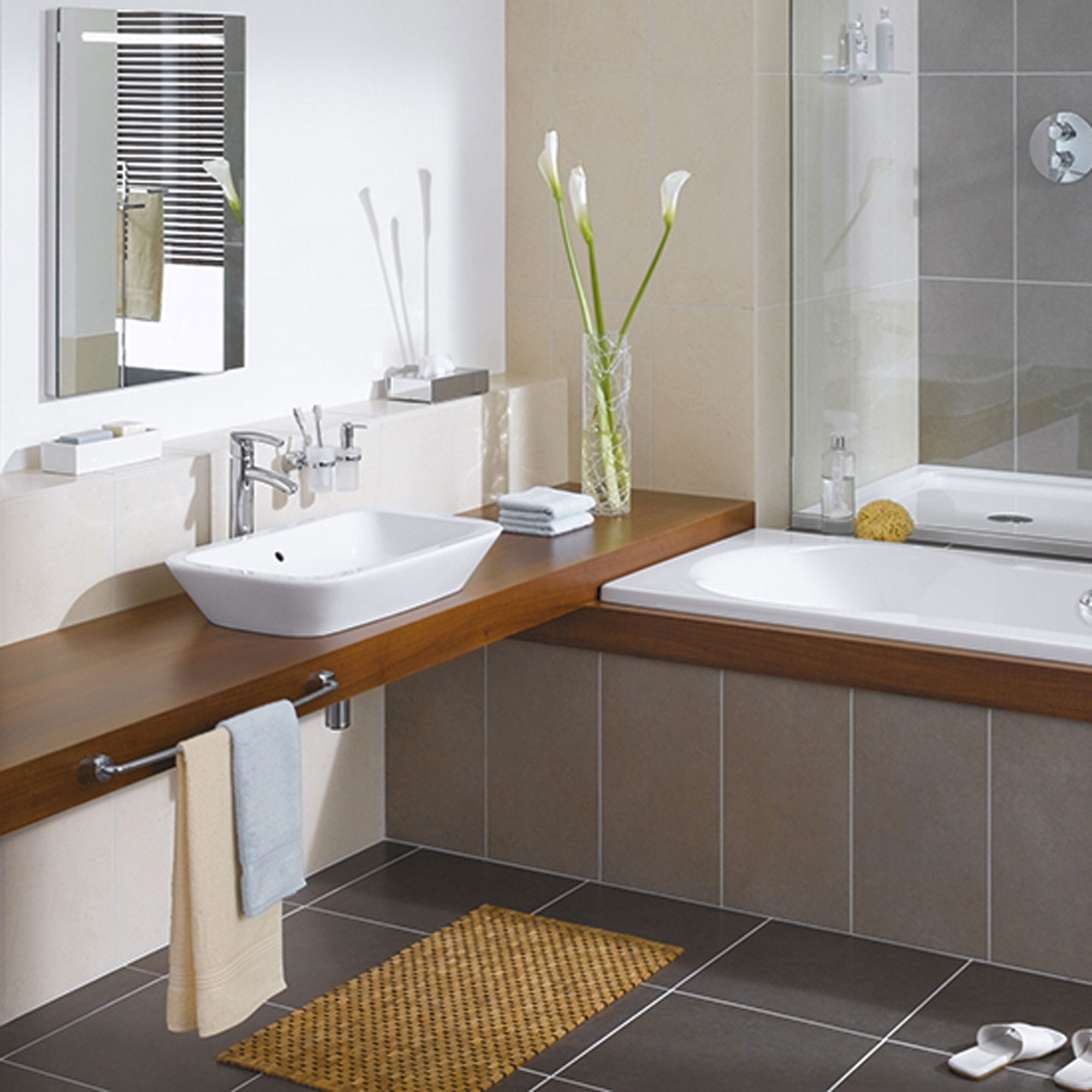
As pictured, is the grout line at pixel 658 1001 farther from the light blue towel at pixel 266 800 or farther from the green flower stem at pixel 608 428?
the green flower stem at pixel 608 428

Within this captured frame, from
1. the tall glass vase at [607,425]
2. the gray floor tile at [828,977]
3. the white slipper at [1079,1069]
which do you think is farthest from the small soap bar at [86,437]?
the white slipper at [1079,1069]

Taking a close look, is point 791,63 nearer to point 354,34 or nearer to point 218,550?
point 354,34

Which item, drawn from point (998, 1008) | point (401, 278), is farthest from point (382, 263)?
point (998, 1008)

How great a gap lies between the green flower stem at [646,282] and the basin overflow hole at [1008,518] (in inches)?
37.3

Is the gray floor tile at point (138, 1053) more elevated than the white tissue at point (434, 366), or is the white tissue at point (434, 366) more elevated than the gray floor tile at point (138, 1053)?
the white tissue at point (434, 366)

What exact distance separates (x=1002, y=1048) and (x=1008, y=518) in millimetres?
1479

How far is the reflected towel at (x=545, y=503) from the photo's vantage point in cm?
371

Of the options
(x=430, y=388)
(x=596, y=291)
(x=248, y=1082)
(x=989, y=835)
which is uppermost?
(x=596, y=291)

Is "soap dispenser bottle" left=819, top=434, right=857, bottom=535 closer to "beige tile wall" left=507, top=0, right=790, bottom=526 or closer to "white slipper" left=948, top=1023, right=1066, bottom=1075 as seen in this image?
"beige tile wall" left=507, top=0, right=790, bottom=526

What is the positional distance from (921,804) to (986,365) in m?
1.20

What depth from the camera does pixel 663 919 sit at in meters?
3.47

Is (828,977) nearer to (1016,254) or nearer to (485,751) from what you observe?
(485,751)

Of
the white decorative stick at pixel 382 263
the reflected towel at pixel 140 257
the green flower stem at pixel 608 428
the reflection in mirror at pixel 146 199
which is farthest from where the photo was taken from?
the green flower stem at pixel 608 428

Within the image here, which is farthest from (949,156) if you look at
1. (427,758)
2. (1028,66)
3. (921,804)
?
(427,758)
